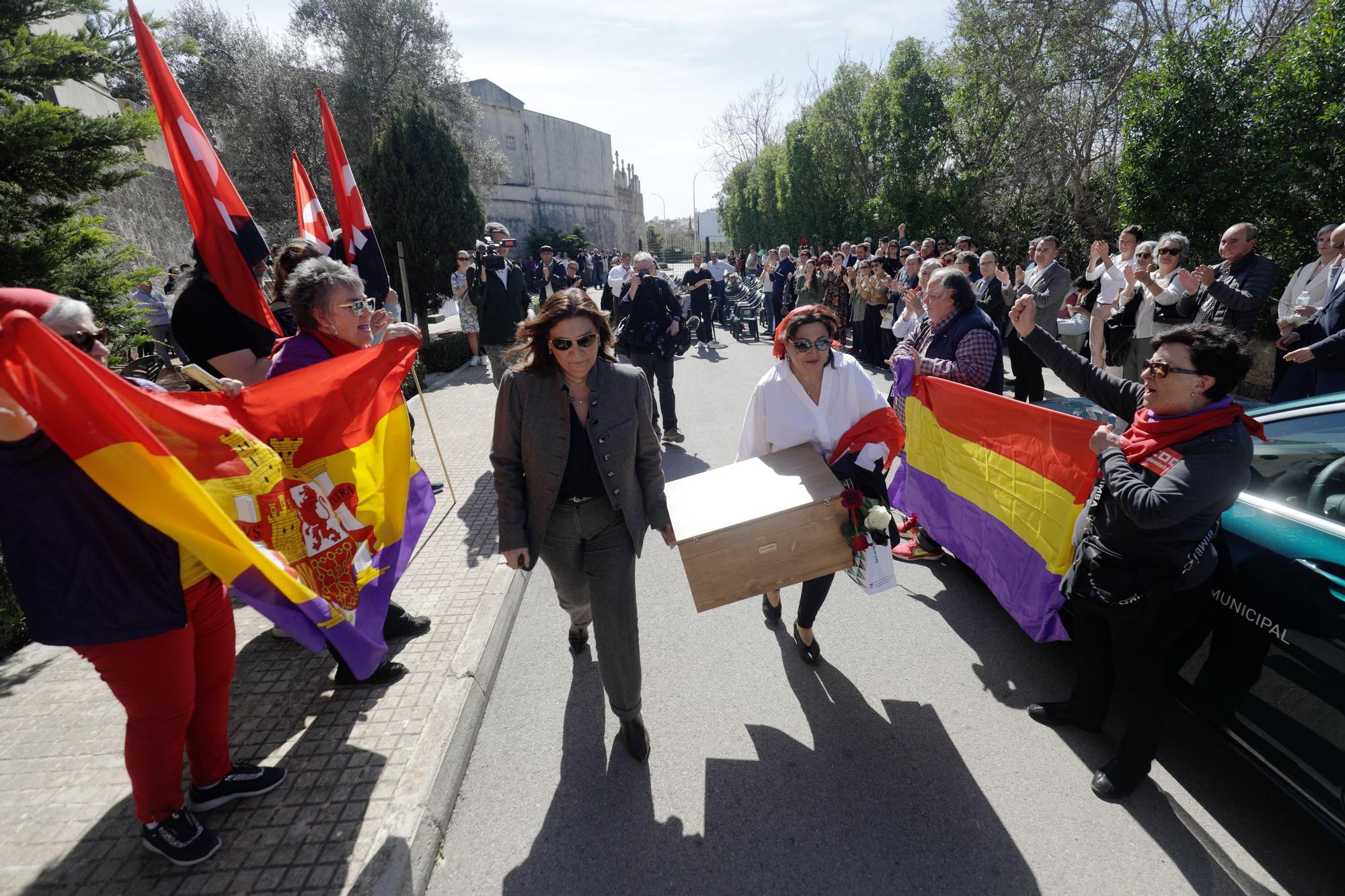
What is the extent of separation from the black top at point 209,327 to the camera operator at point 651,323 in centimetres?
414

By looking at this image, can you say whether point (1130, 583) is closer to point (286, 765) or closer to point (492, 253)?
point (286, 765)

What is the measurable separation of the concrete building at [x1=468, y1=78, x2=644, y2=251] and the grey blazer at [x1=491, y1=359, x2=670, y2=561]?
161 ft

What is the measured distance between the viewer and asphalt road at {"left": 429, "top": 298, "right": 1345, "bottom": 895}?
2467 millimetres

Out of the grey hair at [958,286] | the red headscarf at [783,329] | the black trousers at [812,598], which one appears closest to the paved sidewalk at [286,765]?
the black trousers at [812,598]

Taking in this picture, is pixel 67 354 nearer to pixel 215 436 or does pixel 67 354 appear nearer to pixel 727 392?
pixel 215 436

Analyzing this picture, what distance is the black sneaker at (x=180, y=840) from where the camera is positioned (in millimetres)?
2438

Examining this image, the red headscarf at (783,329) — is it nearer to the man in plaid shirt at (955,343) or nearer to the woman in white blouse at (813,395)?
the woman in white blouse at (813,395)

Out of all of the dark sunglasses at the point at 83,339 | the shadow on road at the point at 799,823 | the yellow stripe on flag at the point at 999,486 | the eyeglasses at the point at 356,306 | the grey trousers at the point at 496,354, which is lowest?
the shadow on road at the point at 799,823

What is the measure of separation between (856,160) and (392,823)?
29.4 metres

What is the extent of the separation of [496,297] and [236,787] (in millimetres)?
6434

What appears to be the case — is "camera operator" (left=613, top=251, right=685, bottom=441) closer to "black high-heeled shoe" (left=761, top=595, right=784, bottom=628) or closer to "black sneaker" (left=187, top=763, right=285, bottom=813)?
"black high-heeled shoe" (left=761, top=595, right=784, bottom=628)

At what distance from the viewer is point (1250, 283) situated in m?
5.75

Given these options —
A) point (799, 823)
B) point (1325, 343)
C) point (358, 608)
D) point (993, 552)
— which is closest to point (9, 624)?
point (358, 608)

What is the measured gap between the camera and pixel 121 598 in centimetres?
219
